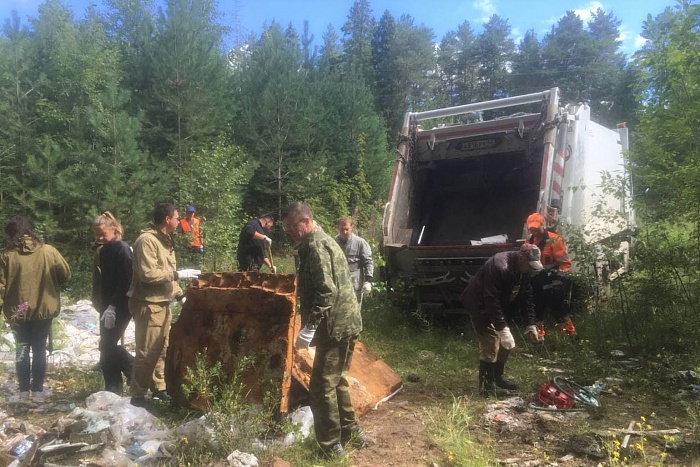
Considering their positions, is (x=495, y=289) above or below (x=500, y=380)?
above

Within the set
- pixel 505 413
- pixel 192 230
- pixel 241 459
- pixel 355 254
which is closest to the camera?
pixel 241 459

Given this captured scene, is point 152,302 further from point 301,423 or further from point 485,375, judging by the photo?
point 485,375

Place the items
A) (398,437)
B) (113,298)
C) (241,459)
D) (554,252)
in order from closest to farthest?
(241,459), (398,437), (113,298), (554,252)

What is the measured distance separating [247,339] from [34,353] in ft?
6.66

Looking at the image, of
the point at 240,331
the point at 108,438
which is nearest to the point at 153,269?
the point at 240,331

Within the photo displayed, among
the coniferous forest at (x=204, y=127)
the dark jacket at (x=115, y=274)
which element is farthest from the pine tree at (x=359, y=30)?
the dark jacket at (x=115, y=274)

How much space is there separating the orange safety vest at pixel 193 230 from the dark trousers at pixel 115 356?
4988 mm

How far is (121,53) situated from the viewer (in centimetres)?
1401

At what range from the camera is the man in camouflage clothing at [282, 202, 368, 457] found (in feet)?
10.5

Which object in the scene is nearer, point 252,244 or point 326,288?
point 326,288

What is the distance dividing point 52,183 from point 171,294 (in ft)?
24.2

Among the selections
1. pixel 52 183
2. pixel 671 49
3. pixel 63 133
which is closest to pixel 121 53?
pixel 63 133

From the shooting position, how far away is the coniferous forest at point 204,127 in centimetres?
539

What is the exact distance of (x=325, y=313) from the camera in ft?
10.5
